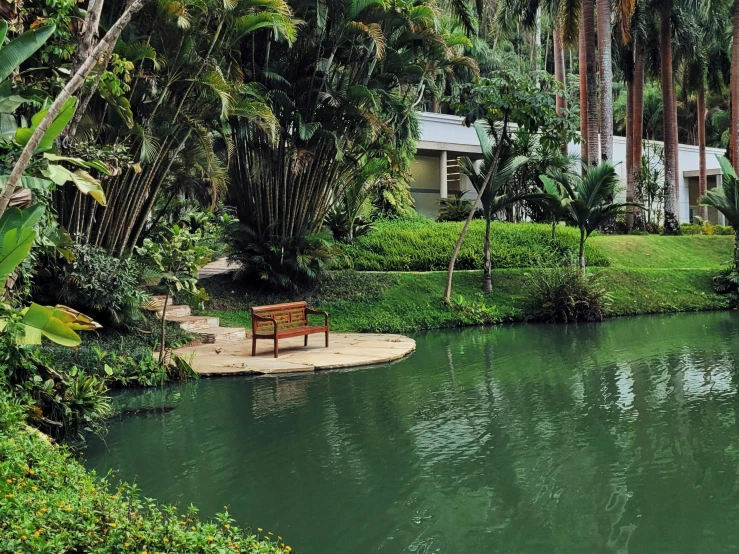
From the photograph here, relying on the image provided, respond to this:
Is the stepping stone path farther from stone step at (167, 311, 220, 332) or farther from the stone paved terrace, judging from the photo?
the stone paved terrace

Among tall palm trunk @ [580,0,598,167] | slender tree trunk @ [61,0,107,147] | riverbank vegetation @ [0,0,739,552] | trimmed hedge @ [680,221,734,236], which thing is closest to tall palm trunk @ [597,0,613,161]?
riverbank vegetation @ [0,0,739,552]

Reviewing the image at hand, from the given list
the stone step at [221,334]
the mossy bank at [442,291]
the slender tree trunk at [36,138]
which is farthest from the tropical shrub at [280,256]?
the slender tree trunk at [36,138]

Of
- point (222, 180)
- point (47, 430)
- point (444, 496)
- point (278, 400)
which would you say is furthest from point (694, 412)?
point (222, 180)

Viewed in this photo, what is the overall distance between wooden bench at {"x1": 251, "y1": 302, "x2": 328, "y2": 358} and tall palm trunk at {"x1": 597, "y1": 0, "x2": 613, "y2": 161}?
38.5ft

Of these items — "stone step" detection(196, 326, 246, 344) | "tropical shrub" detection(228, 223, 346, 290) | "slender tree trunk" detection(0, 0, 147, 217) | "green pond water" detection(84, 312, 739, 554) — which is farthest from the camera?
"tropical shrub" detection(228, 223, 346, 290)

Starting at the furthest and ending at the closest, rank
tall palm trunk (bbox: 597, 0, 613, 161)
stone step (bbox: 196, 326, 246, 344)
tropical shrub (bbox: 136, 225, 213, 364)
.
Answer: tall palm trunk (bbox: 597, 0, 613, 161) < stone step (bbox: 196, 326, 246, 344) < tropical shrub (bbox: 136, 225, 213, 364)

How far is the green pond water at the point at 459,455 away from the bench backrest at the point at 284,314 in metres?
1.95

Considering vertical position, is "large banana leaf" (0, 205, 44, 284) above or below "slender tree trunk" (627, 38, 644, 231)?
below

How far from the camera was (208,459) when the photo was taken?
6480 mm

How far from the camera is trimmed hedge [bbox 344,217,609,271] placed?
64.4ft

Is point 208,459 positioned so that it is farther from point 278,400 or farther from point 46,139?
point 46,139

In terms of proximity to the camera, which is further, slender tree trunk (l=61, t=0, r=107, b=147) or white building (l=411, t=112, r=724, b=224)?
white building (l=411, t=112, r=724, b=224)

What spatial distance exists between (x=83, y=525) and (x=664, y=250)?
22.4m

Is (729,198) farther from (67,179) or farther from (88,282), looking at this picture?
(67,179)
